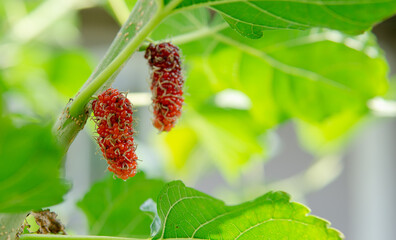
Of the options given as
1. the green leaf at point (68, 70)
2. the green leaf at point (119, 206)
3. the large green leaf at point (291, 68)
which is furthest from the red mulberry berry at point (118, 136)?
the green leaf at point (68, 70)

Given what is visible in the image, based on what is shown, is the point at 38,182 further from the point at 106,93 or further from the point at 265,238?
the point at 265,238

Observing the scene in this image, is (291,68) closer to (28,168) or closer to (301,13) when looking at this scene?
(301,13)

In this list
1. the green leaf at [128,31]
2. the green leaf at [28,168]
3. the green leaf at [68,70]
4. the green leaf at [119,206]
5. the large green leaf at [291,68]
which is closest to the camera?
the green leaf at [28,168]

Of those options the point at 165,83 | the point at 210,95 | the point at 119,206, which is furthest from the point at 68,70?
the point at 165,83

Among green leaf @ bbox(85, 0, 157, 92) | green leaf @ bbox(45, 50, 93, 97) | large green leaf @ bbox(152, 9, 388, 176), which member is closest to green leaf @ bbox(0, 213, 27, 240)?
green leaf @ bbox(85, 0, 157, 92)

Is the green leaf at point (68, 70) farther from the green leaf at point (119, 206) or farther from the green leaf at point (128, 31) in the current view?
the green leaf at point (128, 31)

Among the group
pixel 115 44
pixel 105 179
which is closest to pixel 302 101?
pixel 105 179
